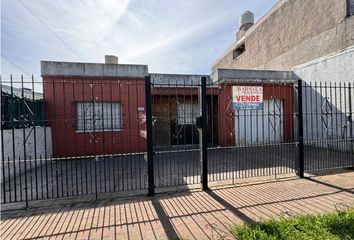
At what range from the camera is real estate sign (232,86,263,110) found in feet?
17.4

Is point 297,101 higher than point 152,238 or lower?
higher

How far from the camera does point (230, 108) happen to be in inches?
414

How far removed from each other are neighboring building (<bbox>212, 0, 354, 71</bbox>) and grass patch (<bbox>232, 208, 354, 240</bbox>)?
309 inches

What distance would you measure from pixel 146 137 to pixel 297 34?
1087cm

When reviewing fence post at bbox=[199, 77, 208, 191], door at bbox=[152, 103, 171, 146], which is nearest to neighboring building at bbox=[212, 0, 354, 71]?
fence post at bbox=[199, 77, 208, 191]

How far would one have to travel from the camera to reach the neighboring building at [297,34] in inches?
343

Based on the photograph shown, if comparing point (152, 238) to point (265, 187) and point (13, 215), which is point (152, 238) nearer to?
point (13, 215)

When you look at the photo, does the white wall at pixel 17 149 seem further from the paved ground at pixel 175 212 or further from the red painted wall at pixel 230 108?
the red painted wall at pixel 230 108

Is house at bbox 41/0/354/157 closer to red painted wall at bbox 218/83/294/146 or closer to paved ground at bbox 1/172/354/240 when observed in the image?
red painted wall at bbox 218/83/294/146

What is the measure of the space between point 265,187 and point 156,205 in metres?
2.45

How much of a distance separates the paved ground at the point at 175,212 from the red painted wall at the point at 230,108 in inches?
235

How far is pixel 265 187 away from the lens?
4.75 metres

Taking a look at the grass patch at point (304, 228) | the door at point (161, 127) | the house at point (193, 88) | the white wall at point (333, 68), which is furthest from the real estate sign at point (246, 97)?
the door at point (161, 127)

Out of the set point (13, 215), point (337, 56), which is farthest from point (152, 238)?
point (337, 56)
